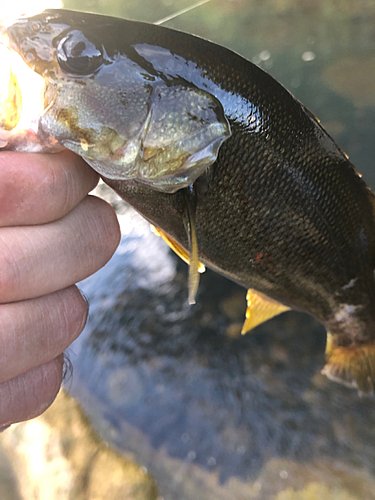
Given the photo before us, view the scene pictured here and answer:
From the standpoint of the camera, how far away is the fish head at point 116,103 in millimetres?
699

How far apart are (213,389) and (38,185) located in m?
1.75

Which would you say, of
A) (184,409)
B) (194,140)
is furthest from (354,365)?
(194,140)

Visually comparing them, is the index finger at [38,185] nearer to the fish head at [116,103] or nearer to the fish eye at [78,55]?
the fish head at [116,103]

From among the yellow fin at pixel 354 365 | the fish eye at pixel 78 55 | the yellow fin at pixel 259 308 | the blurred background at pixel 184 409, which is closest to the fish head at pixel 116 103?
the fish eye at pixel 78 55

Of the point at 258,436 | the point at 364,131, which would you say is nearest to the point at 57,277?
the point at 258,436

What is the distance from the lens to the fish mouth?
607 millimetres

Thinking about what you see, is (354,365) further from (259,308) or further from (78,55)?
(78,55)

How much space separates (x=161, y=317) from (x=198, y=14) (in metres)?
5.90

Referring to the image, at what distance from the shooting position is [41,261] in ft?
2.42

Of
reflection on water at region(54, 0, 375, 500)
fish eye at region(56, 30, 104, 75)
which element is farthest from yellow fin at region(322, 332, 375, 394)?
fish eye at region(56, 30, 104, 75)

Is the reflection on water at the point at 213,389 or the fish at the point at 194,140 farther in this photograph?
the reflection on water at the point at 213,389

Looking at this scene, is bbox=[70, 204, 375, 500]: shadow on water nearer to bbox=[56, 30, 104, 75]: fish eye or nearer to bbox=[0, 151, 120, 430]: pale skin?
bbox=[0, 151, 120, 430]: pale skin

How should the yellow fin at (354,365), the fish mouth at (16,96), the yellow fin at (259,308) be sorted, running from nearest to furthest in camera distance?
the fish mouth at (16,96), the yellow fin at (259,308), the yellow fin at (354,365)

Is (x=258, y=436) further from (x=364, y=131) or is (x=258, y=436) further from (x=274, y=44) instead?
(x=274, y=44)
